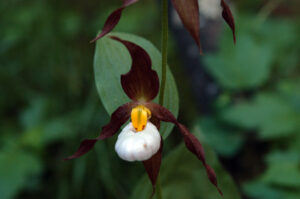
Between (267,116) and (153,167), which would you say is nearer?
(153,167)

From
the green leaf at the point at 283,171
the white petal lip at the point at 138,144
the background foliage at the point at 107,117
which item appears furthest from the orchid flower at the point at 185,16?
the green leaf at the point at 283,171

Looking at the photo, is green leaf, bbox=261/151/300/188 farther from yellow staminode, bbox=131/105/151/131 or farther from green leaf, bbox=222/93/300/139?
yellow staminode, bbox=131/105/151/131

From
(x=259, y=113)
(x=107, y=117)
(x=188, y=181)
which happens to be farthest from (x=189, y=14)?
(x=107, y=117)

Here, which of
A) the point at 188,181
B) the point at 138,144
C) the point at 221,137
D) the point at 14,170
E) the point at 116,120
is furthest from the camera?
the point at 221,137

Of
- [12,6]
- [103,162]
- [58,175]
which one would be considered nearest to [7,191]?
[58,175]

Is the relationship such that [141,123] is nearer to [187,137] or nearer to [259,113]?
[187,137]

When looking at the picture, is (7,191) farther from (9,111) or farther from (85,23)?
(85,23)
